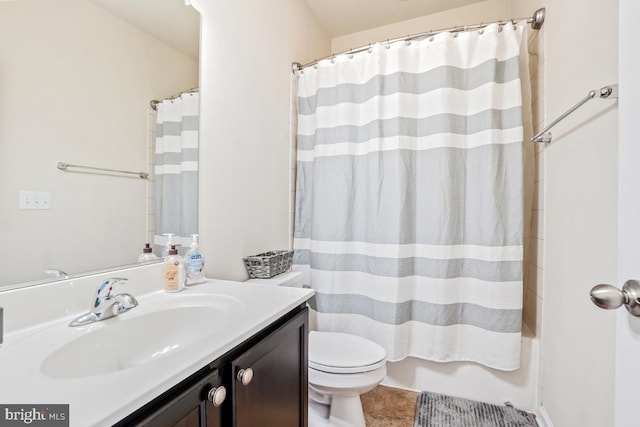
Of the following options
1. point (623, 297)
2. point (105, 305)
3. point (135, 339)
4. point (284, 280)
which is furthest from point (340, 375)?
point (623, 297)

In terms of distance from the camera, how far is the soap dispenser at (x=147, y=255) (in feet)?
3.36

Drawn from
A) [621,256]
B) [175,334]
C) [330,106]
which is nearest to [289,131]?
[330,106]

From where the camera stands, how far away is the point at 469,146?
61.9 inches

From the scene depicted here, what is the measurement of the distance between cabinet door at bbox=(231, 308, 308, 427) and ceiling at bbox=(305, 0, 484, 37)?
2111 millimetres

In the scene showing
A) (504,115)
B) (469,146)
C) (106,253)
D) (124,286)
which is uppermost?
(504,115)

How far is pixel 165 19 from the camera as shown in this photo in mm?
1100

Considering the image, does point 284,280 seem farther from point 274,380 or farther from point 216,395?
point 216,395

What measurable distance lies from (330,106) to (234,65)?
2.14 feet

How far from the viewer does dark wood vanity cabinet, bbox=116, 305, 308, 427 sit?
Result: 51 centimetres

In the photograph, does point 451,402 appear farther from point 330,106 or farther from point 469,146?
point 330,106

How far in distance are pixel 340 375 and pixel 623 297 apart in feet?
3.39

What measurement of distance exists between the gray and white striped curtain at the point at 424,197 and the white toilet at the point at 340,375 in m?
0.33

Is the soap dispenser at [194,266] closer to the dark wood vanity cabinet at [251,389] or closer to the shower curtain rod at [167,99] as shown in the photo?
the dark wood vanity cabinet at [251,389]

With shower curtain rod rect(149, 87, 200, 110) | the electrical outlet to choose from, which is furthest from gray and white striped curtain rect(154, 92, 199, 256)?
the electrical outlet
